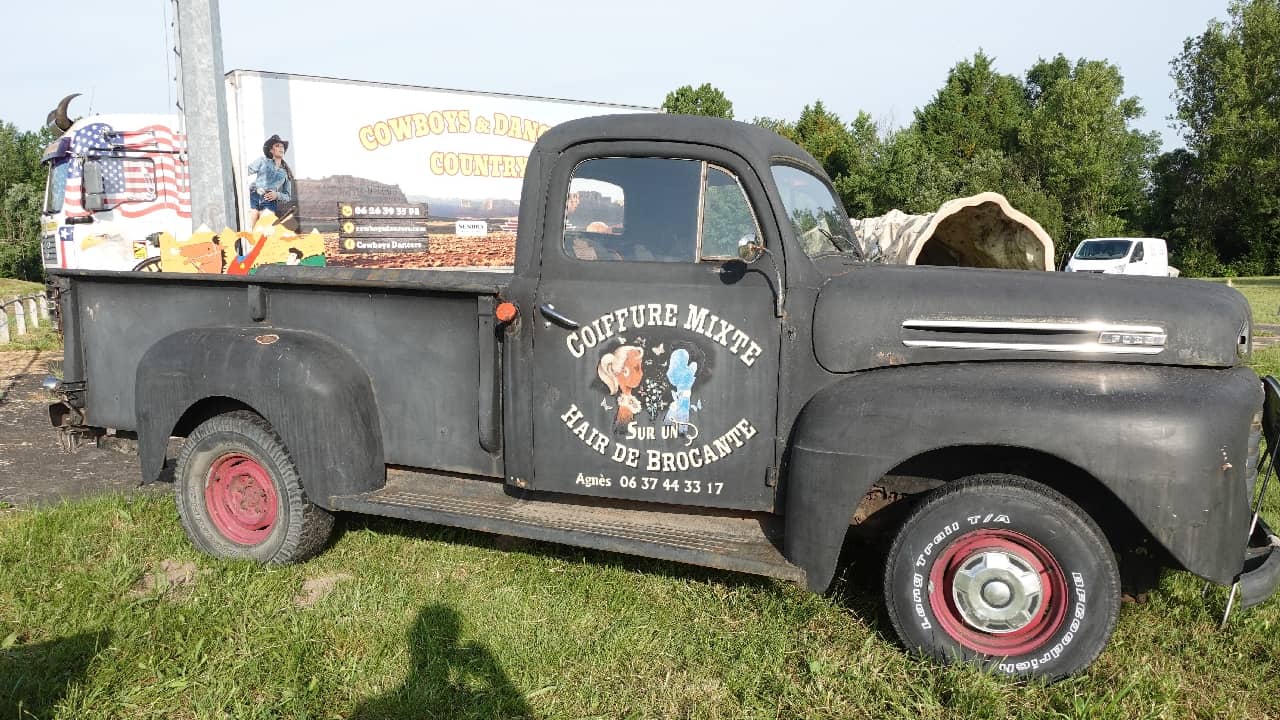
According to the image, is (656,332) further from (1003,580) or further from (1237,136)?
(1237,136)

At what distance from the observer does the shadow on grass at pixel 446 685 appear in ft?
9.71

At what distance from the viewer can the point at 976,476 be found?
3.12 metres

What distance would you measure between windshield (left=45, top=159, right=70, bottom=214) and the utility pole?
176 inches

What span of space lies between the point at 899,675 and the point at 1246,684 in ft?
4.07

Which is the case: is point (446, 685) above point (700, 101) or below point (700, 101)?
below

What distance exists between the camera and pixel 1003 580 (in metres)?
3.04

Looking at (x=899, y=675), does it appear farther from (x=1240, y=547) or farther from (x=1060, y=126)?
(x=1060, y=126)

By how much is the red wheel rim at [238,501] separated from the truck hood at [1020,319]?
9.10 feet

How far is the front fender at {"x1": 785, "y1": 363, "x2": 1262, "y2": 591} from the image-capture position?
2783mm

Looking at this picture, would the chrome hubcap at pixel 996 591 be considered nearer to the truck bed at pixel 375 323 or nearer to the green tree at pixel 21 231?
the truck bed at pixel 375 323

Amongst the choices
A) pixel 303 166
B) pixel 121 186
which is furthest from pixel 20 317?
pixel 303 166

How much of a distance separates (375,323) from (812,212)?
6.72ft

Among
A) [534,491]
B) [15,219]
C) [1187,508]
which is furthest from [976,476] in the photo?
A: [15,219]

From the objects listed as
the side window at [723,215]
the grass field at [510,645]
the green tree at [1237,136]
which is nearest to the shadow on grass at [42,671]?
the grass field at [510,645]
